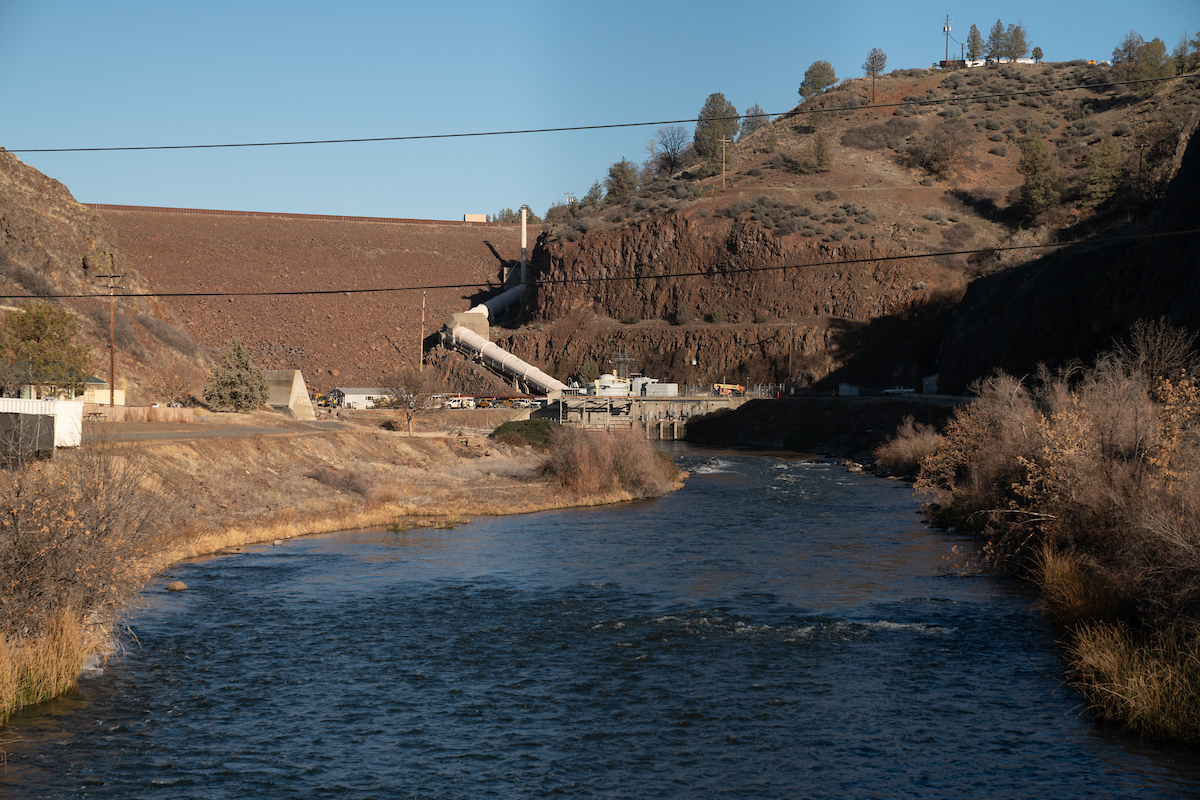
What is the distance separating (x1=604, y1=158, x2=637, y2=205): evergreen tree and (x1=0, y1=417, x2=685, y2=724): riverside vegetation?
97.8 meters

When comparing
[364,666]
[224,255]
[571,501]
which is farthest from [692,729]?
[224,255]

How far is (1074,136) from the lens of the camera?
436ft

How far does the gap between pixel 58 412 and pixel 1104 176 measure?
108 metres

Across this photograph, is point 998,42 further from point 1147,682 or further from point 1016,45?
point 1147,682

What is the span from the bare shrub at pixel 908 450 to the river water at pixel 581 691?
1065 inches

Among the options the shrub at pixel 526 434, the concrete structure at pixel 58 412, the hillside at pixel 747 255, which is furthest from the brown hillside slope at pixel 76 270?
the concrete structure at pixel 58 412

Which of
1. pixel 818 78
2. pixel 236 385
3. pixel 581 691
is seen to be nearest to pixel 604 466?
pixel 236 385

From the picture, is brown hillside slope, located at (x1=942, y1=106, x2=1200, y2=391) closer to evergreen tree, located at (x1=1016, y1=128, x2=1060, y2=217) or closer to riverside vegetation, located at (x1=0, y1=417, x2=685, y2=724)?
riverside vegetation, located at (x1=0, y1=417, x2=685, y2=724)

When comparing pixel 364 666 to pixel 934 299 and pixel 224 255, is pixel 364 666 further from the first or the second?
pixel 224 255

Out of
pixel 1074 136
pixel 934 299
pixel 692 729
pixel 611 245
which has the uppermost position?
pixel 1074 136

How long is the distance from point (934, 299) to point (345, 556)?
90.0 m

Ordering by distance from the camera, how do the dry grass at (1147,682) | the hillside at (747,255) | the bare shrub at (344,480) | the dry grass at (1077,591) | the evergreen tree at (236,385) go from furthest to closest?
the hillside at (747,255) → the evergreen tree at (236,385) → the bare shrub at (344,480) → the dry grass at (1077,591) → the dry grass at (1147,682)

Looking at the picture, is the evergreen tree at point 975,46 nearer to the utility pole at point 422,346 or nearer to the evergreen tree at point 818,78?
the evergreen tree at point 818,78

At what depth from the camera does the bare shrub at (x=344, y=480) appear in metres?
39.2
